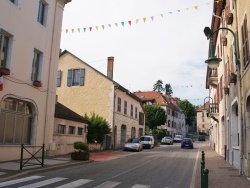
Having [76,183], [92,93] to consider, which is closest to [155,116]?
[92,93]

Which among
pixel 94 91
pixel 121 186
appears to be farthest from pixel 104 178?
pixel 94 91

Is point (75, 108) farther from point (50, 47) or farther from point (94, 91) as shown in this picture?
point (50, 47)

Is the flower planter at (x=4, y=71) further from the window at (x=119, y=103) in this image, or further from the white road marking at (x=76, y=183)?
the window at (x=119, y=103)

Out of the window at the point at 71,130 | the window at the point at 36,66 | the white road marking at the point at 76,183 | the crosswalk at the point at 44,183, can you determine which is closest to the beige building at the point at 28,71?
the window at the point at 36,66

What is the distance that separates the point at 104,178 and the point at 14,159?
654 centimetres

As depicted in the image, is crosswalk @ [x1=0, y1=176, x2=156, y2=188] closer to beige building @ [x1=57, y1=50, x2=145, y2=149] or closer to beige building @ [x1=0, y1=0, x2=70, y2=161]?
beige building @ [x1=0, y1=0, x2=70, y2=161]

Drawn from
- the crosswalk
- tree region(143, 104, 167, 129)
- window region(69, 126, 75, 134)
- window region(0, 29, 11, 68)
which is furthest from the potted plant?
tree region(143, 104, 167, 129)

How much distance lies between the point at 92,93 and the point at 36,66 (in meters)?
15.6

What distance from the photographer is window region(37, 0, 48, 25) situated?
736 inches

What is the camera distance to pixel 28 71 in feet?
56.2

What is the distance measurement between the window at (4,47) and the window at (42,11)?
3.48 metres

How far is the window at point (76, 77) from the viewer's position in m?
34.1

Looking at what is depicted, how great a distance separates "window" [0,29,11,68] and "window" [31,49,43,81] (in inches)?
96.4

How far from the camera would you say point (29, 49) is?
1728 centimetres
